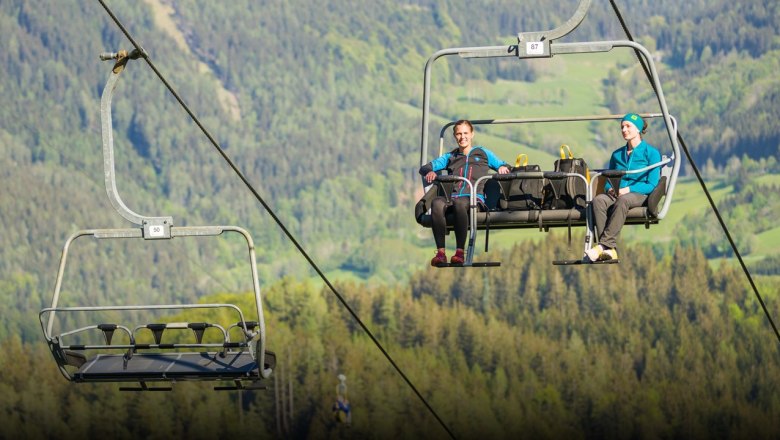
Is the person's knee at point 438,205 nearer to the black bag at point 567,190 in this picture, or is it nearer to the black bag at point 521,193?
the black bag at point 521,193

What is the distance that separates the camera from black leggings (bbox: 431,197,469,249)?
80.1 ft

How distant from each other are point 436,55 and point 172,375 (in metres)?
4.55

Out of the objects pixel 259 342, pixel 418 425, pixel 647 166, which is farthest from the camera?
pixel 418 425

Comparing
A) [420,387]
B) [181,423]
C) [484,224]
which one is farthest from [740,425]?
[484,224]

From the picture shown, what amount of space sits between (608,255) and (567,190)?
5.16ft

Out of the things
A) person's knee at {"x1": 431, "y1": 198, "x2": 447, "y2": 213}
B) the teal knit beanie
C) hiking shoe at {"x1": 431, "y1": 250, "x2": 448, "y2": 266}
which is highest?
the teal knit beanie

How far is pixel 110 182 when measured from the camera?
939 inches

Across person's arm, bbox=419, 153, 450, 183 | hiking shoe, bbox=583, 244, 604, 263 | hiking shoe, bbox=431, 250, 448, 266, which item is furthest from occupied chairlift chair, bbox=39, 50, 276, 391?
hiking shoe, bbox=583, 244, 604, 263

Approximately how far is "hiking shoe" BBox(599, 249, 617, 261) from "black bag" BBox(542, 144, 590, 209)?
1.09m

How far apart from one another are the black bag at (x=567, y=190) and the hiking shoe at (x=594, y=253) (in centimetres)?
103

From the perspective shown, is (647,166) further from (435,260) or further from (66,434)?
(66,434)

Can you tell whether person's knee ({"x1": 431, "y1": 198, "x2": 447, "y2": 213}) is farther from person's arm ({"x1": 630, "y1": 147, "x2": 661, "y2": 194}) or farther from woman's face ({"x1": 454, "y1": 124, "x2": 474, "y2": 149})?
person's arm ({"x1": 630, "y1": 147, "x2": 661, "y2": 194})

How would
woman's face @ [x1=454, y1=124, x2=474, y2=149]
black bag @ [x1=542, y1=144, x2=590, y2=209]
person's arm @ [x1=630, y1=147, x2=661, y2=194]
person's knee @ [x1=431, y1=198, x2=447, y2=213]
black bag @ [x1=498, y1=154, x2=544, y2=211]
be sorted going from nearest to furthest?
woman's face @ [x1=454, y1=124, x2=474, y2=149] → person's arm @ [x1=630, y1=147, x2=661, y2=194] → person's knee @ [x1=431, y1=198, x2=447, y2=213] → black bag @ [x1=542, y1=144, x2=590, y2=209] → black bag @ [x1=498, y1=154, x2=544, y2=211]

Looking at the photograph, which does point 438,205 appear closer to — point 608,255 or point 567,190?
point 567,190
